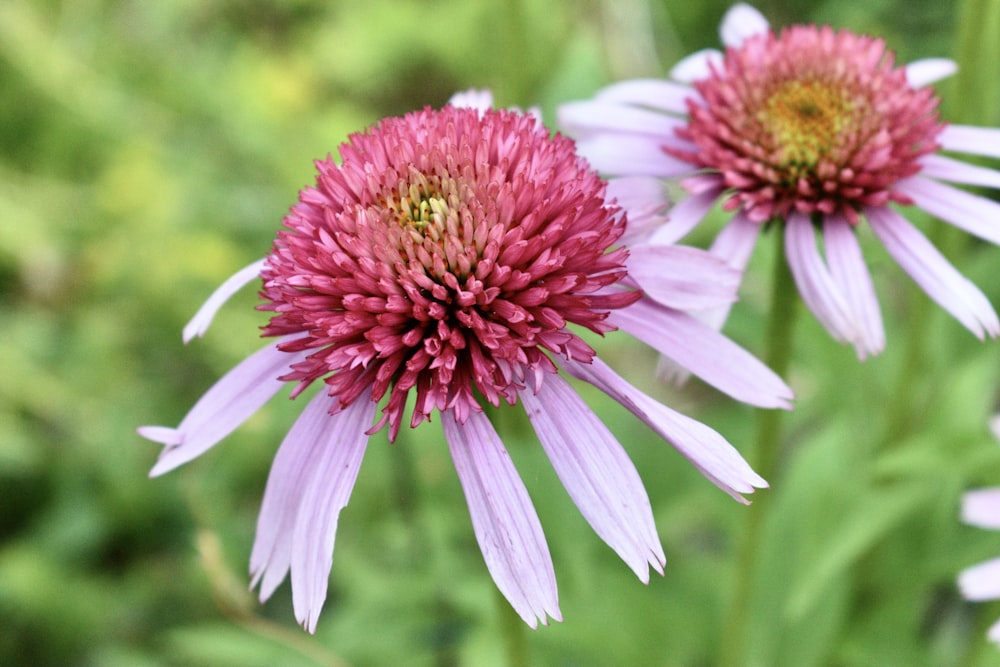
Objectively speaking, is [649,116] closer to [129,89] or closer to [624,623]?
[624,623]

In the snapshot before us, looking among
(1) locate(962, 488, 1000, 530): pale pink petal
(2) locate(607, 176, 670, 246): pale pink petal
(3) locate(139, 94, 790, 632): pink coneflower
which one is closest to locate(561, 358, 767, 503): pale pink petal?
(3) locate(139, 94, 790, 632): pink coneflower

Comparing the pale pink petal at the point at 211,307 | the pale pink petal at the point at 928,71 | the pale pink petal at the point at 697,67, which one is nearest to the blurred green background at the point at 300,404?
the pale pink petal at the point at 928,71

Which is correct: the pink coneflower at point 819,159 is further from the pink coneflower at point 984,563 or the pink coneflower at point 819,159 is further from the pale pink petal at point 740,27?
the pink coneflower at point 984,563

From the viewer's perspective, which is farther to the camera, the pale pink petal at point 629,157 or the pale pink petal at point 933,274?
the pale pink petal at point 629,157

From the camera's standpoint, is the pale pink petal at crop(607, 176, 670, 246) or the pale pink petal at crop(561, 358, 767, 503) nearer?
the pale pink petal at crop(561, 358, 767, 503)

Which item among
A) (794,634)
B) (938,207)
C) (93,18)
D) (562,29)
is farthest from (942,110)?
(93,18)

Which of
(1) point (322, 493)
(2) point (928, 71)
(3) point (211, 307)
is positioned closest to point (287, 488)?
(1) point (322, 493)

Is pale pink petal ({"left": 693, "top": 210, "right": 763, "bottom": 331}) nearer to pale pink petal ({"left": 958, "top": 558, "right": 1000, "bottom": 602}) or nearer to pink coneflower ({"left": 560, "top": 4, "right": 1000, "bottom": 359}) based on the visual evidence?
pink coneflower ({"left": 560, "top": 4, "right": 1000, "bottom": 359})

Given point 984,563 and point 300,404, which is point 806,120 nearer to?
point 984,563
